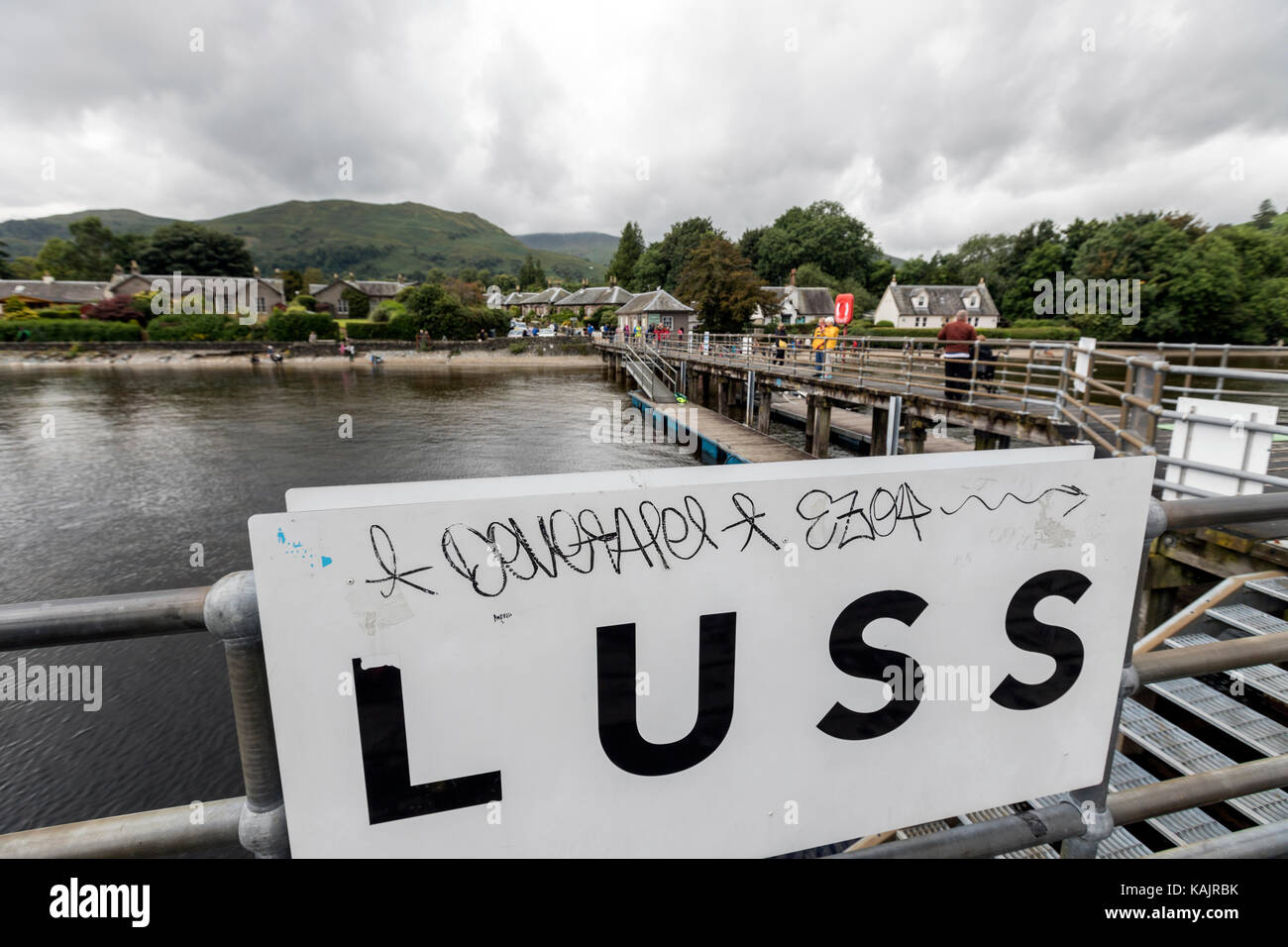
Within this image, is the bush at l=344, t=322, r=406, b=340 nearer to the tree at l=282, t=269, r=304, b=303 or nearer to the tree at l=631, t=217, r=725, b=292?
the tree at l=282, t=269, r=304, b=303

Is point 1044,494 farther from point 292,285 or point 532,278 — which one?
point 532,278

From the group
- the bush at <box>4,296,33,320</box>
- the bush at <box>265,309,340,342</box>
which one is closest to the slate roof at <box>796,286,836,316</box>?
the bush at <box>265,309,340,342</box>

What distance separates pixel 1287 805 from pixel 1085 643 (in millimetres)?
3931

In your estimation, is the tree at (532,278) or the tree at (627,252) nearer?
the tree at (627,252)

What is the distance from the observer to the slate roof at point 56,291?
66188 millimetres

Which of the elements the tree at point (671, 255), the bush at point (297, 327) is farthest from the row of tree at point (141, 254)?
the tree at point (671, 255)

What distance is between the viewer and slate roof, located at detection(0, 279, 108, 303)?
6619cm

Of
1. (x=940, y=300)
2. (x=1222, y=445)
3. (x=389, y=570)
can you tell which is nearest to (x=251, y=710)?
(x=389, y=570)

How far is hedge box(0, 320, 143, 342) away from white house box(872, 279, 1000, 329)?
272ft

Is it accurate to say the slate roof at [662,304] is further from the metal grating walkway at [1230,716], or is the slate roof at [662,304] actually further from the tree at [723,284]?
the metal grating walkway at [1230,716]

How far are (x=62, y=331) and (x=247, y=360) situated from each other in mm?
16163

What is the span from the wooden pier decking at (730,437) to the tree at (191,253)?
7577 centimetres
